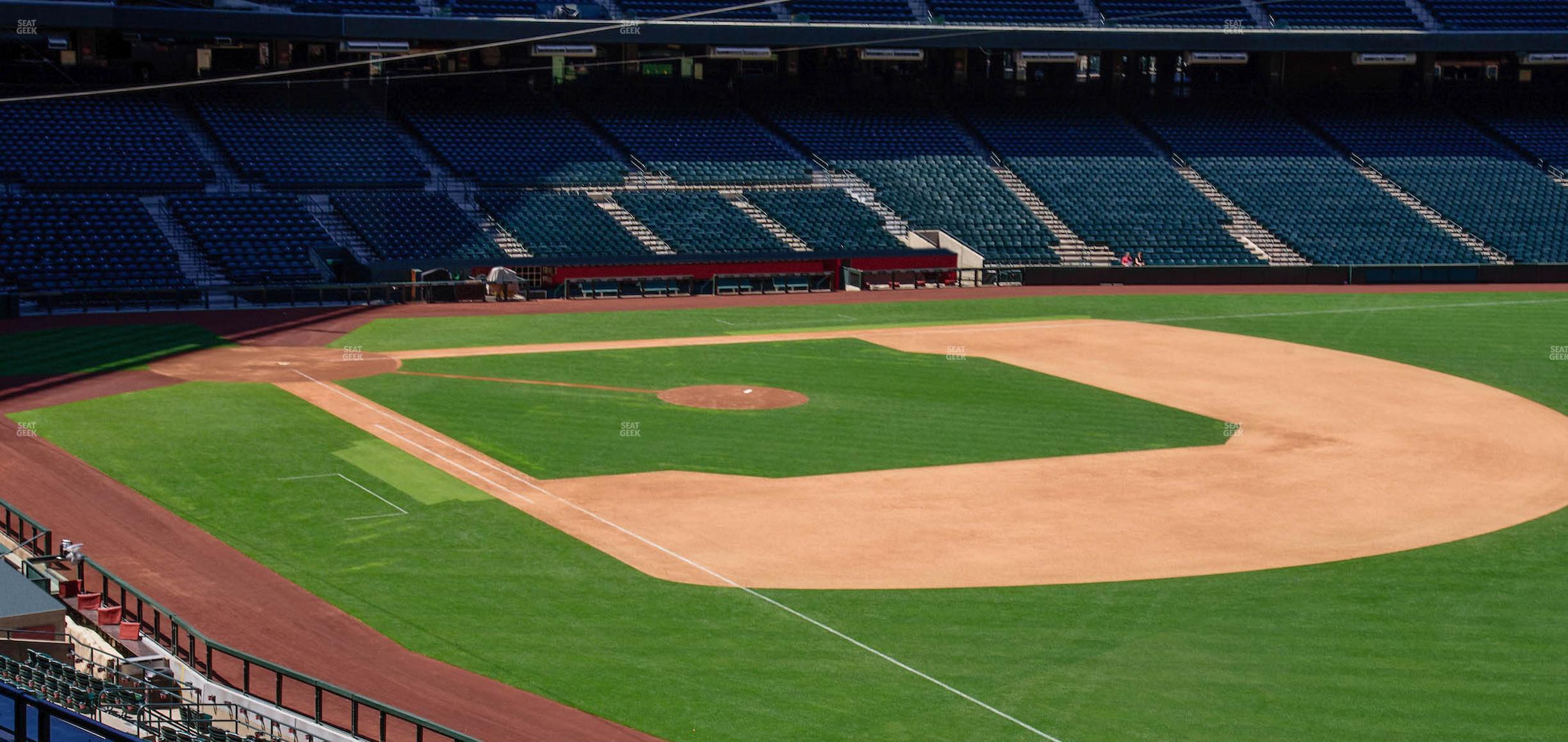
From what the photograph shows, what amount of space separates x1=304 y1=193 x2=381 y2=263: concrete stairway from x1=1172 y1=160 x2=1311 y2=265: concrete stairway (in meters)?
35.6

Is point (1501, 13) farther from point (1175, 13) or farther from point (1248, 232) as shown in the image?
point (1248, 232)

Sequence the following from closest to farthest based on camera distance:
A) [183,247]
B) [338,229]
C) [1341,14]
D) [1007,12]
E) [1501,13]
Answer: [183,247] < [338,229] < [1007,12] < [1341,14] < [1501,13]

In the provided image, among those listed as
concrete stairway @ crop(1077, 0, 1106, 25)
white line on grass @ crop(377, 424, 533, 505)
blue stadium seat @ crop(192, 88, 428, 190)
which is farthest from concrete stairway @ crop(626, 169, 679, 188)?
white line on grass @ crop(377, 424, 533, 505)

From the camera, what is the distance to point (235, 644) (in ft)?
65.3

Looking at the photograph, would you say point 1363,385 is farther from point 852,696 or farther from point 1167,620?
point 852,696

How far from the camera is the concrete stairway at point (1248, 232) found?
6444cm

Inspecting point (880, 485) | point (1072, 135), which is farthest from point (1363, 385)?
point (1072, 135)

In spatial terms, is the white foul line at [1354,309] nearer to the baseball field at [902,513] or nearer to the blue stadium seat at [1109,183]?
the baseball field at [902,513]

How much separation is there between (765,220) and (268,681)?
4548 cm

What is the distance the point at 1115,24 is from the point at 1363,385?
1479 inches

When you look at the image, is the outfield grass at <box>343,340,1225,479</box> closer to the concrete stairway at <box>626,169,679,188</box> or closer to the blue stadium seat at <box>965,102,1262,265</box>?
the concrete stairway at <box>626,169,679,188</box>

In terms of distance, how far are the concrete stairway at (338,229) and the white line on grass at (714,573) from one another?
21277 millimetres

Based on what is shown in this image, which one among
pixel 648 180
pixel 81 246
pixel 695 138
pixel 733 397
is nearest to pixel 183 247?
pixel 81 246

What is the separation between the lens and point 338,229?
189 ft
